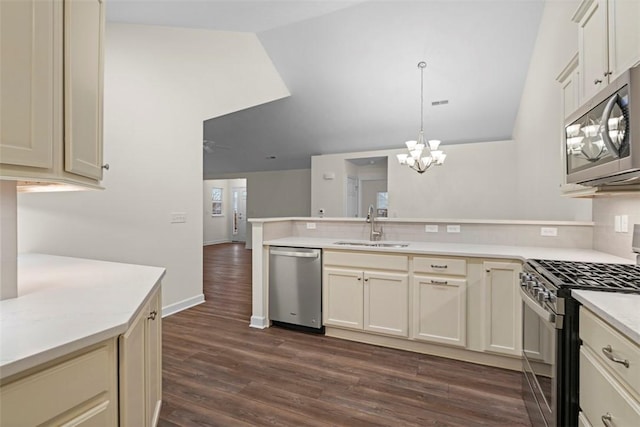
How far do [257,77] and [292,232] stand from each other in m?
2.43

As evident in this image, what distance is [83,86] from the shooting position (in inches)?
50.5

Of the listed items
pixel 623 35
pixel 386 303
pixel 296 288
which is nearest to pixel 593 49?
pixel 623 35

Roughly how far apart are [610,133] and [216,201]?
442 inches

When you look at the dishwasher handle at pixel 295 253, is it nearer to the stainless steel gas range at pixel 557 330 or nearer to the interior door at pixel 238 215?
the stainless steel gas range at pixel 557 330

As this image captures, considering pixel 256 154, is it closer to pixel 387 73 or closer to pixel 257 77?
pixel 257 77

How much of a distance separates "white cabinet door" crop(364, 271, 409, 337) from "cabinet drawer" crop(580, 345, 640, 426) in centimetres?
152

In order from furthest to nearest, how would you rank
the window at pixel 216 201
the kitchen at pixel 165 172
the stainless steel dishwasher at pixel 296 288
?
the window at pixel 216 201, the stainless steel dishwasher at pixel 296 288, the kitchen at pixel 165 172

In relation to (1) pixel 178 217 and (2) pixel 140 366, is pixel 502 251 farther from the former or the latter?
(1) pixel 178 217

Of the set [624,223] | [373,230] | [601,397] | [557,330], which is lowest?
[601,397]

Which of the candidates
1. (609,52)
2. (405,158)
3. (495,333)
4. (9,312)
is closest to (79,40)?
(9,312)

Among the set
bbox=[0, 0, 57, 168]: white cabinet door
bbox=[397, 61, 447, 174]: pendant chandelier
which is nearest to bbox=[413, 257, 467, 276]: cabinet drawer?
bbox=[397, 61, 447, 174]: pendant chandelier

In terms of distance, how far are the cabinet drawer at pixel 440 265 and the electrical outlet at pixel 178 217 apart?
109 inches

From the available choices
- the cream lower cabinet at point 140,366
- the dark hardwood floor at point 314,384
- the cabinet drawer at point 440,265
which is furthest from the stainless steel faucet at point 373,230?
the cream lower cabinet at point 140,366

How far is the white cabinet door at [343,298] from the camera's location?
2988 mm
